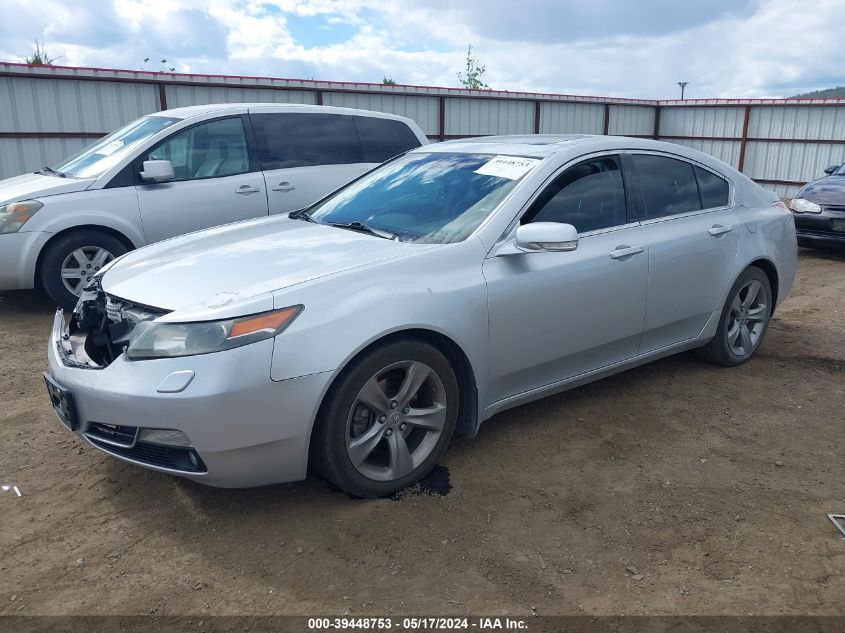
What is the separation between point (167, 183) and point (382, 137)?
7.55 ft

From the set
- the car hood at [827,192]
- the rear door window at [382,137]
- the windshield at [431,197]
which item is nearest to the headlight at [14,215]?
the windshield at [431,197]

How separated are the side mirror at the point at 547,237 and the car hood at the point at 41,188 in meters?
4.52

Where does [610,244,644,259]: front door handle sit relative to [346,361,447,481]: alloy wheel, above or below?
above

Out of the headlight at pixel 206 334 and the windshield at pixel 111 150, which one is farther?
the windshield at pixel 111 150

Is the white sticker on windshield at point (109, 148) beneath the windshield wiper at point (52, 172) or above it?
above

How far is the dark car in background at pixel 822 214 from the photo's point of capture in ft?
30.9

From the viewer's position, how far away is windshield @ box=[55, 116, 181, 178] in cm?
659

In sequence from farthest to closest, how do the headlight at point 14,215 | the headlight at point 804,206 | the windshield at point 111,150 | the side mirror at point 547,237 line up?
1. the headlight at point 804,206
2. the windshield at point 111,150
3. the headlight at point 14,215
4. the side mirror at point 547,237

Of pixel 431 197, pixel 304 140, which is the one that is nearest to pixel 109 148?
pixel 304 140

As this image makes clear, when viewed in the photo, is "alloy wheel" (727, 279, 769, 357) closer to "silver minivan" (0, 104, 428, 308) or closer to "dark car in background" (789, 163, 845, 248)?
"silver minivan" (0, 104, 428, 308)

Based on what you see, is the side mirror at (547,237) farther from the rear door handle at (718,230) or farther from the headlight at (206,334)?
the rear door handle at (718,230)

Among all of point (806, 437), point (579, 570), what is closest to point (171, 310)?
point (579, 570)

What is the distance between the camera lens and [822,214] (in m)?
9.58

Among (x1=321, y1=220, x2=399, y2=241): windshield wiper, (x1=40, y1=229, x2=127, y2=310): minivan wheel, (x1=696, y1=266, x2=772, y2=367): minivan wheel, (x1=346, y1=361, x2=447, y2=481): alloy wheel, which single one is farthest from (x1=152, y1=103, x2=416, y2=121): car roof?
(x1=346, y1=361, x2=447, y2=481): alloy wheel
